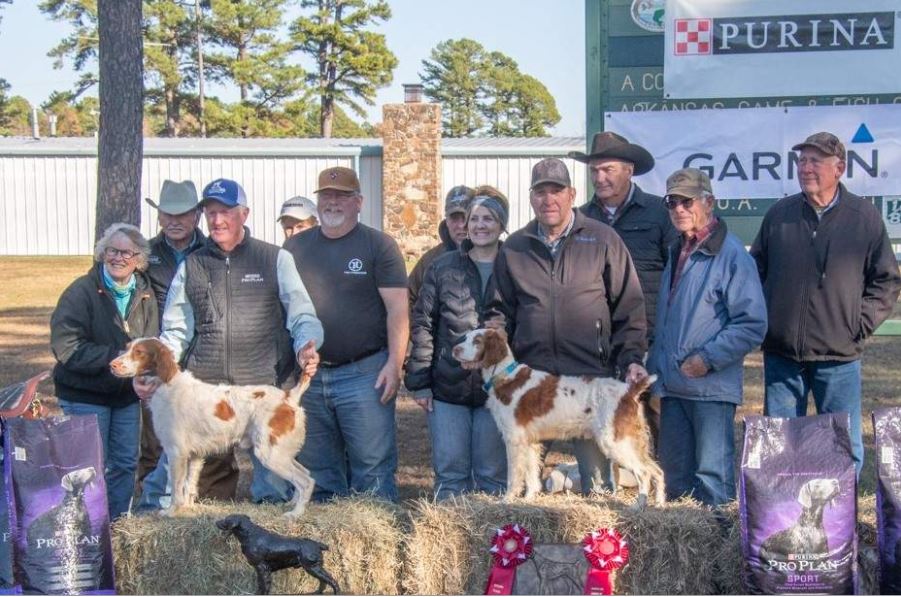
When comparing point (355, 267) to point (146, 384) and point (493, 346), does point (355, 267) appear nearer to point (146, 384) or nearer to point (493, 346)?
point (493, 346)

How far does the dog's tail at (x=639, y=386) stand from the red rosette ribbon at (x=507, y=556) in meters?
0.83

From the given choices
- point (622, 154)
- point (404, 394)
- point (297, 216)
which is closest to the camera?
point (622, 154)

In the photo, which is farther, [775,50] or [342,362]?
[775,50]

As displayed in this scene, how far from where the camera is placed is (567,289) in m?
4.95

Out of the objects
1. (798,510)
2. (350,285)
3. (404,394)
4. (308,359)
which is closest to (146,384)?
(308,359)

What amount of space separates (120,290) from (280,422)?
127 cm

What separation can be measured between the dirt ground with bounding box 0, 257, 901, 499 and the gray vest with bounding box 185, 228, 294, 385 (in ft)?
5.81

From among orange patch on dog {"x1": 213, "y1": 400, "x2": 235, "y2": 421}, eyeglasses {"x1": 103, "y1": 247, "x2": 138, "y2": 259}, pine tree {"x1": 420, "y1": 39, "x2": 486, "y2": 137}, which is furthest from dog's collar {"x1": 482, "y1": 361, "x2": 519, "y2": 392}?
pine tree {"x1": 420, "y1": 39, "x2": 486, "y2": 137}

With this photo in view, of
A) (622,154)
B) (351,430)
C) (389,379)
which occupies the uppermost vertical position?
(622,154)

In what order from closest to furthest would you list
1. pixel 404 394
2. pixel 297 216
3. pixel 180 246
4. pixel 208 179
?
pixel 180 246 < pixel 297 216 < pixel 404 394 < pixel 208 179

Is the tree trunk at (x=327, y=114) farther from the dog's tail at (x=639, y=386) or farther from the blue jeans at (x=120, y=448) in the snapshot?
the dog's tail at (x=639, y=386)

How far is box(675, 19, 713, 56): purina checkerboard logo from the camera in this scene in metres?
6.98

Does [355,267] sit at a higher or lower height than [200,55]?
lower

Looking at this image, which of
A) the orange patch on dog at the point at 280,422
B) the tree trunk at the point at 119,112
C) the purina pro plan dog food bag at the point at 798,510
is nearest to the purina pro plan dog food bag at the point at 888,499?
the purina pro plan dog food bag at the point at 798,510
